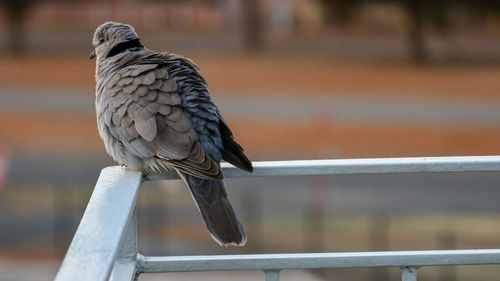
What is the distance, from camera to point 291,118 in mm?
32344

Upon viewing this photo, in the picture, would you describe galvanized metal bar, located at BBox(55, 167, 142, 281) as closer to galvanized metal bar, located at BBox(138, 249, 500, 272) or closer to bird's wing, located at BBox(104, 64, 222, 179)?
galvanized metal bar, located at BBox(138, 249, 500, 272)

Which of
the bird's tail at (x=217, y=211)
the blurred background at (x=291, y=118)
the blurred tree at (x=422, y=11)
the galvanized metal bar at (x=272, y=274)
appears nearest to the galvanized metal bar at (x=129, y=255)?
the galvanized metal bar at (x=272, y=274)

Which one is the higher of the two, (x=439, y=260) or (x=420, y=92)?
(x=439, y=260)

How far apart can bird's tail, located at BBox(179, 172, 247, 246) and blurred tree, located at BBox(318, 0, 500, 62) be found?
33.7m

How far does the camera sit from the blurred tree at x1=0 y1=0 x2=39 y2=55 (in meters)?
43.7

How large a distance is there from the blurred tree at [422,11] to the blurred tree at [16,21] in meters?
11.2

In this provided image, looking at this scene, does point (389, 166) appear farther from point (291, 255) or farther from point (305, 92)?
point (305, 92)

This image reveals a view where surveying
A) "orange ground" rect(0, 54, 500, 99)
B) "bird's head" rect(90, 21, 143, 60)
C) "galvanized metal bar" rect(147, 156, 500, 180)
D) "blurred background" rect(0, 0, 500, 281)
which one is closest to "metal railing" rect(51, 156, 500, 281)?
"galvanized metal bar" rect(147, 156, 500, 180)

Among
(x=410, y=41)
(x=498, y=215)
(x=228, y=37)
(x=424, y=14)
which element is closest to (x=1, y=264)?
(x=498, y=215)

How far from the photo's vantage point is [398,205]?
21453mm

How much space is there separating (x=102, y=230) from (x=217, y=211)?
1.52 metres

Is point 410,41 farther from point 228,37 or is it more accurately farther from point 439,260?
point 439,260

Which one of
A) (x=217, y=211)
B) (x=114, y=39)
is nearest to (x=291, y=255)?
(x=217, y=211)

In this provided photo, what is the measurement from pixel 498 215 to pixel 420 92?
15477 millimetres
